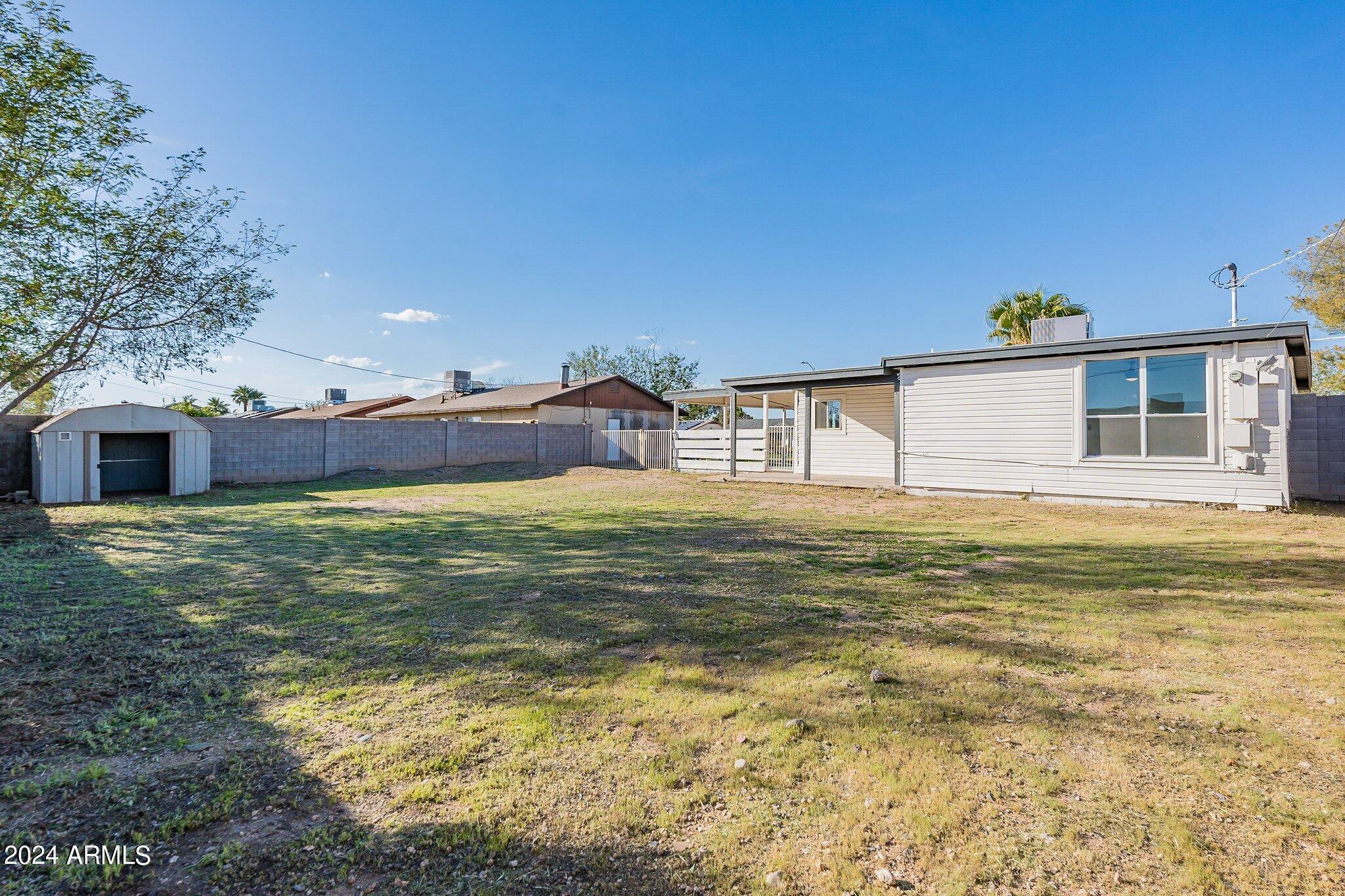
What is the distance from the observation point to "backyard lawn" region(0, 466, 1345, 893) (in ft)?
5.51

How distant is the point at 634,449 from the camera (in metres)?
23.3

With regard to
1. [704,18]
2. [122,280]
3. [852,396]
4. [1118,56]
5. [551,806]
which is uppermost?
[704,18]

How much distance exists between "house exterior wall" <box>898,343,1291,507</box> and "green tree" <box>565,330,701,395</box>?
118 feet

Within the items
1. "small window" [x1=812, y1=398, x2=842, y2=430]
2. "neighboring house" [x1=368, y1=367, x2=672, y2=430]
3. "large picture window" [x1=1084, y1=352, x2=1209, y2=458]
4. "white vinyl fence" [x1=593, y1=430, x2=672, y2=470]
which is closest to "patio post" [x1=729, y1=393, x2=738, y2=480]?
"small window" [x1=812, y1=398, x2=842, y2=430]

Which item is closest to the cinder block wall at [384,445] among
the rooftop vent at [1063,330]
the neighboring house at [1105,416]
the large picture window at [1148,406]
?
the neighboring house at [1105,416]

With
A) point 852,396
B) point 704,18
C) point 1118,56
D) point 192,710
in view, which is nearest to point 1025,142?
point 1118,56

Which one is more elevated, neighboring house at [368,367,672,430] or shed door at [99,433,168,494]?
neighboring house at [368,367,672,430]

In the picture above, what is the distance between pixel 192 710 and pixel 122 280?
11755 millimetres

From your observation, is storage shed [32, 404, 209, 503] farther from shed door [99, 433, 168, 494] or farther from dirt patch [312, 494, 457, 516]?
dirt patch [312, 494, 457, 516]

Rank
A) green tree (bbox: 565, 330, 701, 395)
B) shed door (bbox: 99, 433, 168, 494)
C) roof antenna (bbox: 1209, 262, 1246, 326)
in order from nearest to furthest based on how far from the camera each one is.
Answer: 1. shed door (bbox: 99, 433, 168, 494)
2. roof antenna (bbox: 1209, 262, 1246, 326)
3. green tree (bbox: 565, 330, 701, 395)

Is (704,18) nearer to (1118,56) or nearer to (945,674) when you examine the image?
(1118,56)

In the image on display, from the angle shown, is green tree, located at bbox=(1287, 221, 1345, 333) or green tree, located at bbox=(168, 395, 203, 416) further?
green tree, located at bbox=(168, 395, 203, 416)

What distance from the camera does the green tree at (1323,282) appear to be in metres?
15.0

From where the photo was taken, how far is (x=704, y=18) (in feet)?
42.8
